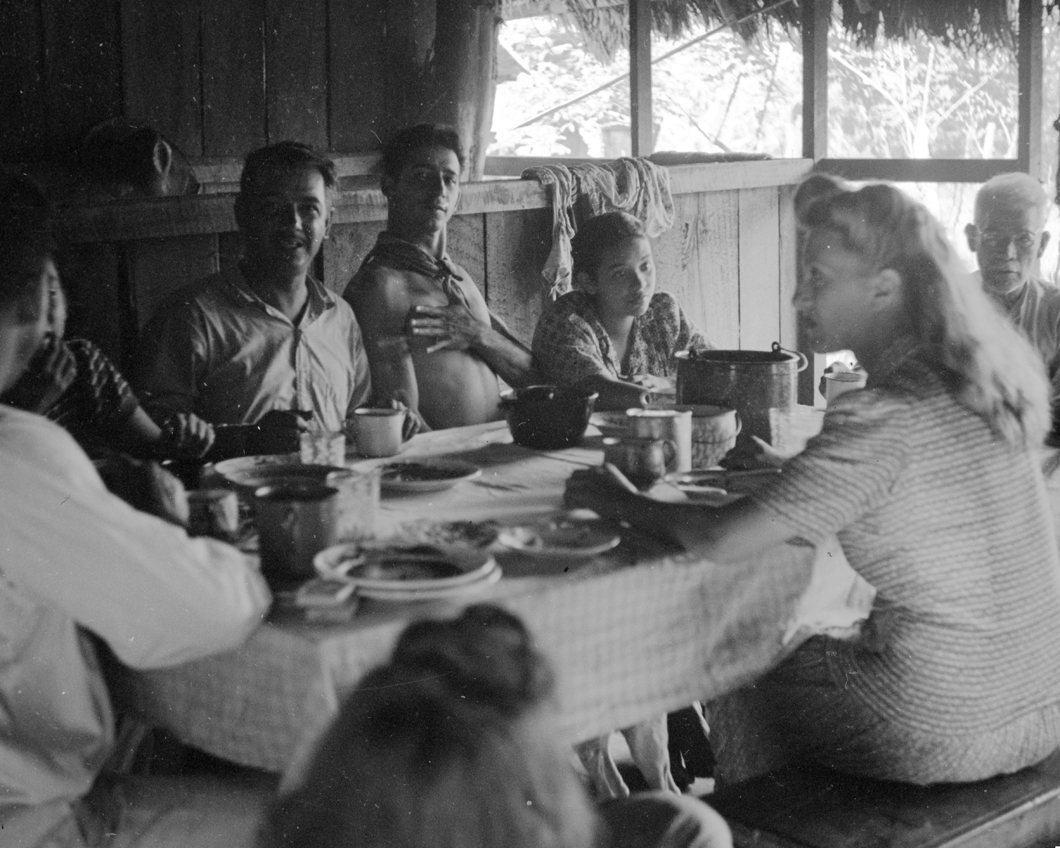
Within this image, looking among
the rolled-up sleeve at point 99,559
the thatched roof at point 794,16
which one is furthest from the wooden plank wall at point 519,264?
the rolled-up sleeve at point 99,559

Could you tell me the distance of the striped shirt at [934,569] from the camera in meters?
1.76

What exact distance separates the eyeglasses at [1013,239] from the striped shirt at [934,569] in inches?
73.4

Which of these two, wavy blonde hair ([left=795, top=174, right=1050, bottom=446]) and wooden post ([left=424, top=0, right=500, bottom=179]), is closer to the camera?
wavy blonde hair ([left=795, top=174, right=1050, bottom=446])

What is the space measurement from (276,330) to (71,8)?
2470mm

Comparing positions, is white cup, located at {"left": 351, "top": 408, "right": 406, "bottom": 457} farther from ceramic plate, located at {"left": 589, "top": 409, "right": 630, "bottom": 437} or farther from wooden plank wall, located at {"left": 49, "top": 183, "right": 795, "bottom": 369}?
wooden plank wall, located at {"left": 49, "top": 183, "right": 795, "bottom": 369}

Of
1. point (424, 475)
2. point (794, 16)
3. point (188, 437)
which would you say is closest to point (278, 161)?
point (188, 437)

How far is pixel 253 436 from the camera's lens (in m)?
2.48

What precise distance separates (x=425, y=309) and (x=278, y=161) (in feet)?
1.89

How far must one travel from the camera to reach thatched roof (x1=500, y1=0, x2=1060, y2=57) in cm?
509

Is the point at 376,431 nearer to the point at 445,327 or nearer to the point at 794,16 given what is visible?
the point at 445,327

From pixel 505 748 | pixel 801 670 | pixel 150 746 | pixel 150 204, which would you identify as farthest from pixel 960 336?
pixel 150 204

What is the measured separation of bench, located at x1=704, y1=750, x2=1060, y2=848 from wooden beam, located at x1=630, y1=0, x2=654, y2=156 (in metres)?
3.98

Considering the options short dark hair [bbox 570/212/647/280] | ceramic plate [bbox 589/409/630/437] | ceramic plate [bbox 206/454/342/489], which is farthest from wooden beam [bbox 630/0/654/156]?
ceramic plate [bbox 206/454/342/489]

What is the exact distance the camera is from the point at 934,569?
181 cm
